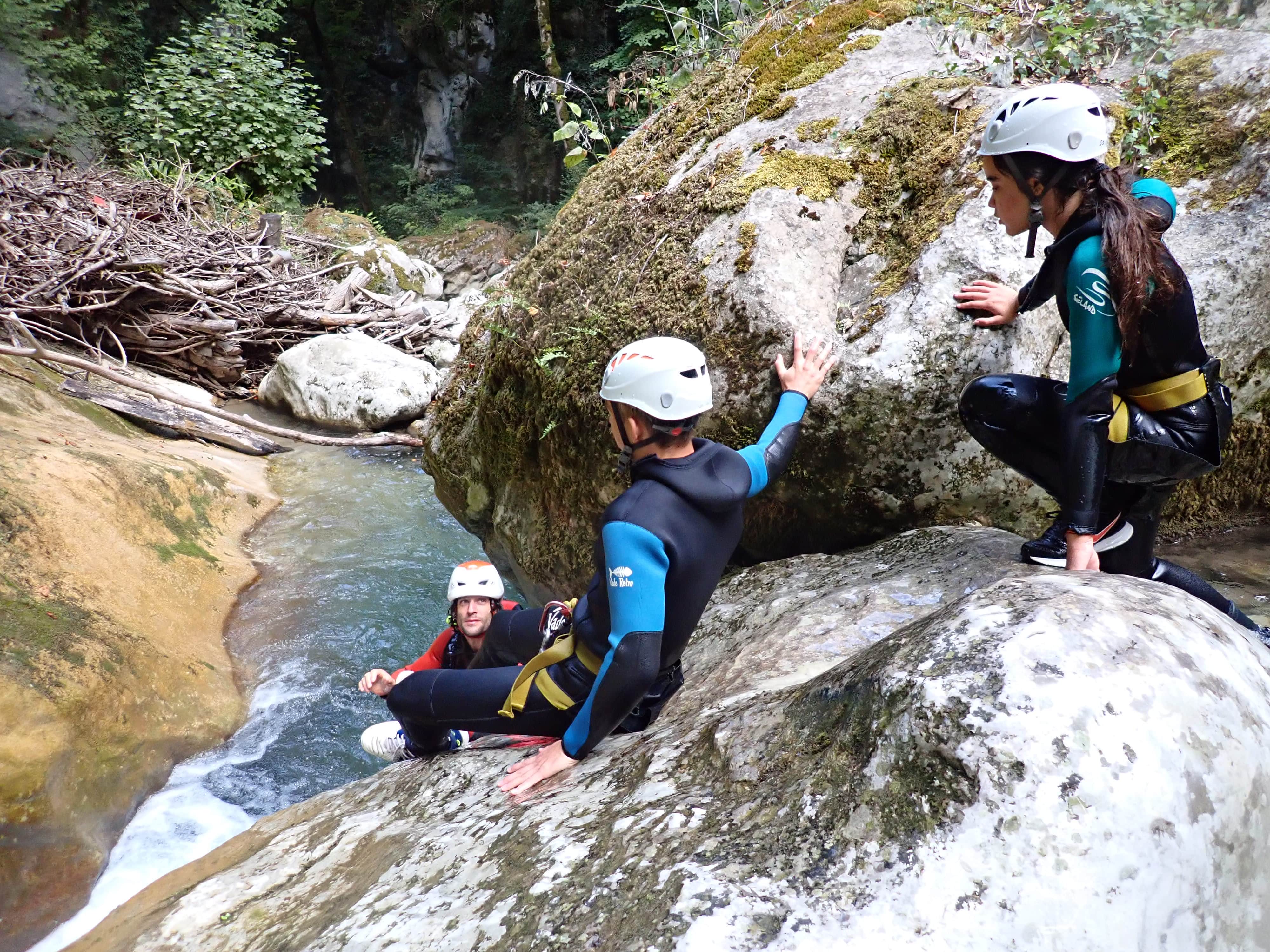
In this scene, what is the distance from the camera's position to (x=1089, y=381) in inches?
102

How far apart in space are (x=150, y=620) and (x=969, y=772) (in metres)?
6.18

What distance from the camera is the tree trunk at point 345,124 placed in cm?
2625

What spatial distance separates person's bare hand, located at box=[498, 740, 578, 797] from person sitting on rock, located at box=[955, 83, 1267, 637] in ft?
5.72

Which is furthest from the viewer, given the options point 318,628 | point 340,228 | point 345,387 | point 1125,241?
point 340,228

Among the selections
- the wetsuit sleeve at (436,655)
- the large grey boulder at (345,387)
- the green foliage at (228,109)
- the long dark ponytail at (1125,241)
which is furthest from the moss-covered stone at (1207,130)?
the green foliage at (228,109)

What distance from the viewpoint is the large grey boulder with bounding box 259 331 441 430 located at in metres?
11.9

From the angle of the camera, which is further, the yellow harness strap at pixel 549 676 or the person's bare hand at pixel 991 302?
the person's bare hand at pixel 991 302

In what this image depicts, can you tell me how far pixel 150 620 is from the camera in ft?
19.9

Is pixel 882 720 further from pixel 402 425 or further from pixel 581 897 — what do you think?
pixel 402 425

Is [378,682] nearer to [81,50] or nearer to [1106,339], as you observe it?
[1106,339]

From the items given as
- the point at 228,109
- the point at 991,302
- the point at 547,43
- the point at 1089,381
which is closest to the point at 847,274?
the point at 991,302

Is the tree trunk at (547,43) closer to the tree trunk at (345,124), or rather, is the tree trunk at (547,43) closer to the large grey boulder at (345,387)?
the large grey boulder at (345,387)

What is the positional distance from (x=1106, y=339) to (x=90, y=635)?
5971 millimetres

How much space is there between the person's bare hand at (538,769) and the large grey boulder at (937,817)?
0.71 feet
